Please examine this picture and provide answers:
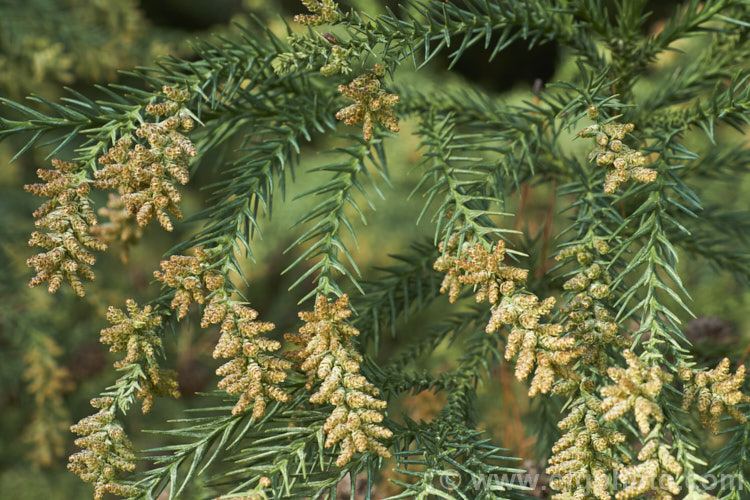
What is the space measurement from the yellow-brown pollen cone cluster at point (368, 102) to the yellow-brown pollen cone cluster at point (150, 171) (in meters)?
0.18

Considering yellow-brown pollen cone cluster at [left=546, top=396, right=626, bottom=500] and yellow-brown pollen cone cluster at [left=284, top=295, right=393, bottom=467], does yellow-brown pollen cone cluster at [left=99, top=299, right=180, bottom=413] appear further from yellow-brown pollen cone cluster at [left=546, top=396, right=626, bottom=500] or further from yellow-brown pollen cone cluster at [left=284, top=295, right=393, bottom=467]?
yellow-brown pollen cone cluster at [left=546, top=396, right=626, bottom=500]

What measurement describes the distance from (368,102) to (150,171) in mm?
250

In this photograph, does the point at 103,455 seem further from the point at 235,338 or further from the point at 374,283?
the point at 374,283

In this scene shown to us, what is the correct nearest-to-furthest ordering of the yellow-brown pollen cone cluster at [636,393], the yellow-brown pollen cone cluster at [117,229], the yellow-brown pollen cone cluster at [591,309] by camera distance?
the yellow-brown pollen cone cluster at [636,393] < the yellow-brown pollen cone cluster at [591,309] < the yellow-brown pollen cone cluster at [117,229]

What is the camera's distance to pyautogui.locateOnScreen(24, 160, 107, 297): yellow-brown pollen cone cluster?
602 mm

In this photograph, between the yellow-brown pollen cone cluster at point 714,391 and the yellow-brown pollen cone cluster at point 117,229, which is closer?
the yellow-brown pollen cone cluster at point 714,391

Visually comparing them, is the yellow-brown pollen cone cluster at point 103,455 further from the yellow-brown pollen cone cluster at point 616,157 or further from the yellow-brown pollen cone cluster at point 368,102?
the yellow-brown pollen cone cluster at point 616,157

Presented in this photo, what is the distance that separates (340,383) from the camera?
0.59 metres

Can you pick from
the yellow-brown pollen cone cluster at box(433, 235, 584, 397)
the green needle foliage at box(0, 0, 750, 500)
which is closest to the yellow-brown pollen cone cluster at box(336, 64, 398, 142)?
the green needle foliage at box(0, 0, 750, 500)

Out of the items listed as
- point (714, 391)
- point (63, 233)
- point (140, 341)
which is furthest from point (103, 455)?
point (714, 391)

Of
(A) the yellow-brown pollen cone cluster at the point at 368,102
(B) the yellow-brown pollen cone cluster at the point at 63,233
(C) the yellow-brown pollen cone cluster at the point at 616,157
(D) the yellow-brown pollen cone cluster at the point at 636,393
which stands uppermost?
(A) the yellow-brown pollen cone cluster at the point at 368,102

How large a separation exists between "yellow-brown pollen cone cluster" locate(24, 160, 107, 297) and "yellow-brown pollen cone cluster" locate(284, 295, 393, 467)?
238 millimetres

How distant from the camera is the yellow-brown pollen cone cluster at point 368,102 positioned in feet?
2.09

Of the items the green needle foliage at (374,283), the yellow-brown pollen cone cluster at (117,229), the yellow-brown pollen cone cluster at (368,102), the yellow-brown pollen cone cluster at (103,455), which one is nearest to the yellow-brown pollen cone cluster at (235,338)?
the green needle foliage at (374,283)
